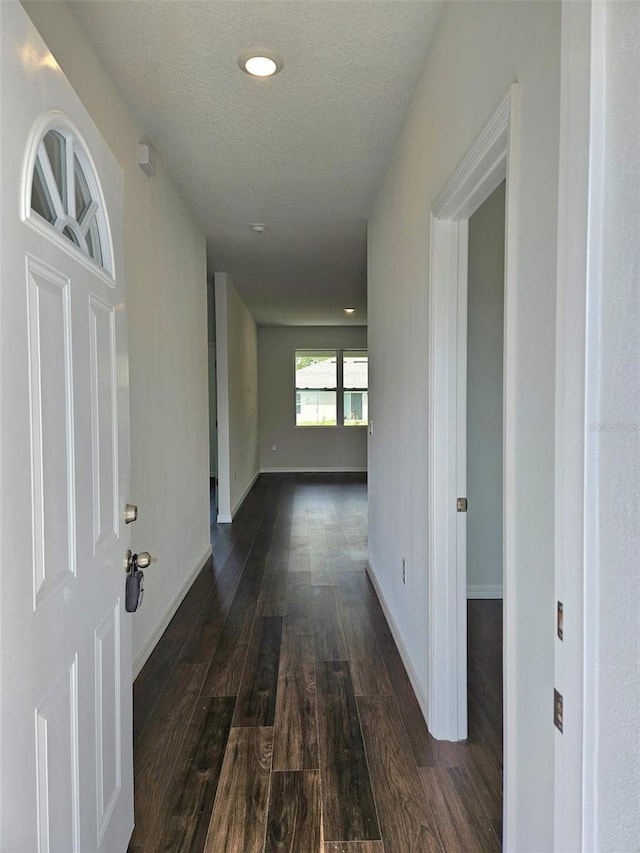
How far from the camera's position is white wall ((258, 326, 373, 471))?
9281 mm

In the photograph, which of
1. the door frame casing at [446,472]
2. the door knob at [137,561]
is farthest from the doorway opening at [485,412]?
the door knob at [137,561]

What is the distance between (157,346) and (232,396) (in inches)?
119

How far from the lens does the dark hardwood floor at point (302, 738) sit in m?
1.53

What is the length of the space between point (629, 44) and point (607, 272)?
0.90ft

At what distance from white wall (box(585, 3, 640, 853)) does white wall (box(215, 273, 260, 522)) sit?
16.3ft

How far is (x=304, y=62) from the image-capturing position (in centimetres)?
197

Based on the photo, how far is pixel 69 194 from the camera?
1128 mm

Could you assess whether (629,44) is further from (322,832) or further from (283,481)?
(283,481)

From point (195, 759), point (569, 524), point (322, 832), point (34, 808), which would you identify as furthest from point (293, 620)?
point (569, 524)

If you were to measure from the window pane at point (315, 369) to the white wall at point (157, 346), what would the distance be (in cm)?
538

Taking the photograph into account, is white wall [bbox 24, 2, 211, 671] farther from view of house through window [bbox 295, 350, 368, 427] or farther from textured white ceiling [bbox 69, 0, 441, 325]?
view of house through window [bbox 295, 350, 368, 427]

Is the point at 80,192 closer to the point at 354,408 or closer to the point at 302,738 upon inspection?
the point at 302,738

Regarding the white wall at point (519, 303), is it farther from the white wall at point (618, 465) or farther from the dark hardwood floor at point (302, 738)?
the white wall at point (618, 465)

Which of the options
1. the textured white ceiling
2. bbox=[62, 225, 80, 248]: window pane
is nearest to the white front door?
bbox=[62, 225, 80, 248]: window pane
